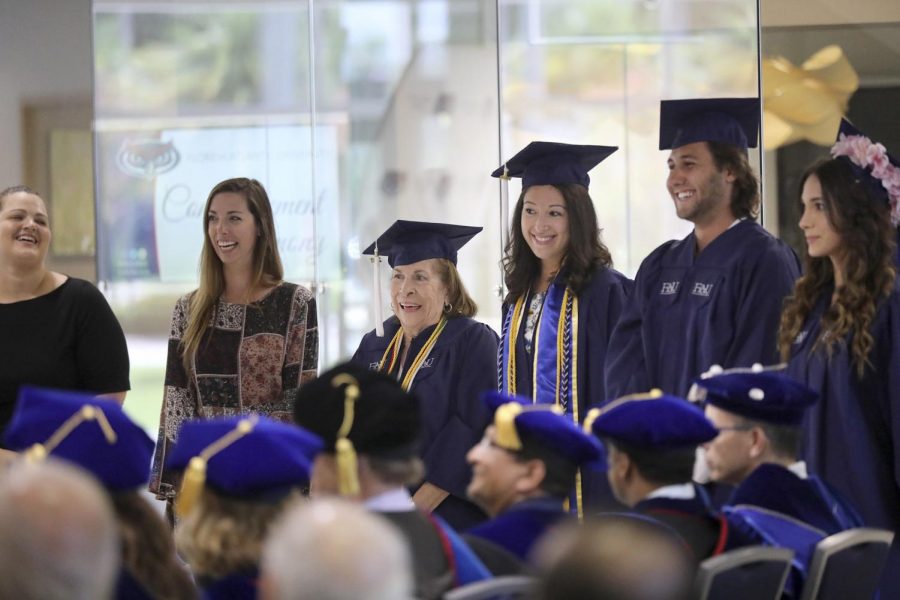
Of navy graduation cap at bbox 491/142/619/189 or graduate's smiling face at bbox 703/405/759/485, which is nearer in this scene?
graduate's smiling face at bbox 703/405/759/485

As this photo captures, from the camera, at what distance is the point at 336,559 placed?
156 cm

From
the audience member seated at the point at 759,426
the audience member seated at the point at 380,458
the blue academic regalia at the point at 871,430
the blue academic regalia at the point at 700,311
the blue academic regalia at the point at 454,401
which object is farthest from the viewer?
the blue academic regalia at the point at 454,401

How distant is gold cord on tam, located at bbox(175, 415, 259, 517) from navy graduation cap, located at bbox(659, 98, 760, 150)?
97.9 inches

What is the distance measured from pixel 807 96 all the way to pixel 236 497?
428cm

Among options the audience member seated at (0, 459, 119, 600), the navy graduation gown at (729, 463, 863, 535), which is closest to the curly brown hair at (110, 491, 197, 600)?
the audience member seated at (0, 459, 119, 600)

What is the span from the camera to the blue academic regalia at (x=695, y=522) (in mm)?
2750

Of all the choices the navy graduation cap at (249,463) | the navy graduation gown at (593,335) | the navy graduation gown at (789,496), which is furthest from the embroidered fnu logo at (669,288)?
the navy graduation cap at (249,463)

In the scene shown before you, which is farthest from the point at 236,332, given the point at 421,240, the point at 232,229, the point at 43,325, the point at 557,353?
the point at 557,353

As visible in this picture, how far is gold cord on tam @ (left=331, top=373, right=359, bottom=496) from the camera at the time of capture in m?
2.59

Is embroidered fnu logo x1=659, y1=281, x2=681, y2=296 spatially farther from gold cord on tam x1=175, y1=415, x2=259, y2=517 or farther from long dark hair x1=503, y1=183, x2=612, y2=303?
gold cord on tam x1=175, y1=415, x2=259, y2=517

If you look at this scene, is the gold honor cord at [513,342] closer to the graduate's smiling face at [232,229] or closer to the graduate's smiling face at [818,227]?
the graduate's smiling face at [232,229]

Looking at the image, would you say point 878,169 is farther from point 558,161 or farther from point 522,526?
point 522,526

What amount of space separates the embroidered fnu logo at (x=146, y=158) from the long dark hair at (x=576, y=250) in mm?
2526

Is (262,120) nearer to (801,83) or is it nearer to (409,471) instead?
(801,83)
